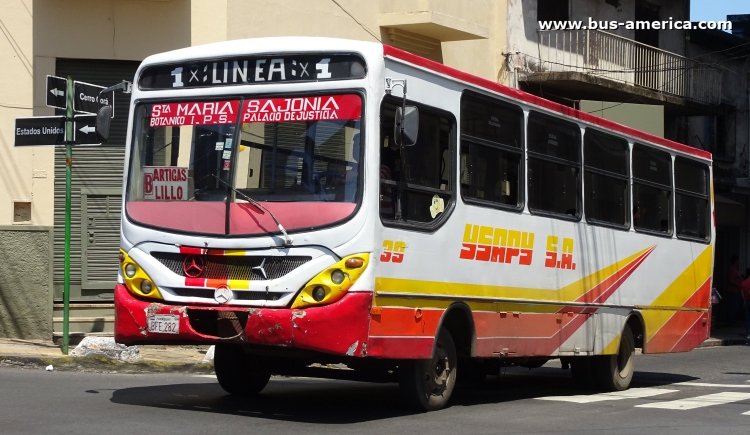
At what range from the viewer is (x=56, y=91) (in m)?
14.6

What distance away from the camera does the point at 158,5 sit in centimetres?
1844

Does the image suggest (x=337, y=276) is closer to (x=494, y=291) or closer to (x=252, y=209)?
(x=252, y=209)

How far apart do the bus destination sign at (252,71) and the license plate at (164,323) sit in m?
1.94

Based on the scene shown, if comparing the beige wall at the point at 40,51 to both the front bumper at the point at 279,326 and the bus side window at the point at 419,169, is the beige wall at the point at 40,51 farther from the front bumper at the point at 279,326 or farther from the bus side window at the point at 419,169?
the bus side window at the point at 419,169

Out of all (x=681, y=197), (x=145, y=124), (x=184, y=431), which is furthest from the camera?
(x=681, y=197)

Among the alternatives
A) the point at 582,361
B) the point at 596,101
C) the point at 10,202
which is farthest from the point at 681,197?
the point at 596,101

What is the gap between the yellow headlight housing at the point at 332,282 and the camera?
954 centimetres

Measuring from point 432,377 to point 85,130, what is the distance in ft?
20.0

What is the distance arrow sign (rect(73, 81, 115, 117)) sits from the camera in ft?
48.8

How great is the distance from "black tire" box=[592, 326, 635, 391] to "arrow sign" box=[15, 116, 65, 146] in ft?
22.6

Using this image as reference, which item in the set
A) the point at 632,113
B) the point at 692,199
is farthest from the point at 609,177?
the point at 632,113

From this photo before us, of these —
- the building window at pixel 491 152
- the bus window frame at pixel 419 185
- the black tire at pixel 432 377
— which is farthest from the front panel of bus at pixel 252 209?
the building window at pixel 491 152

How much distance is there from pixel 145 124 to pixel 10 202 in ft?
25.6

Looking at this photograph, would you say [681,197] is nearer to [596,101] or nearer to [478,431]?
[478,431]
